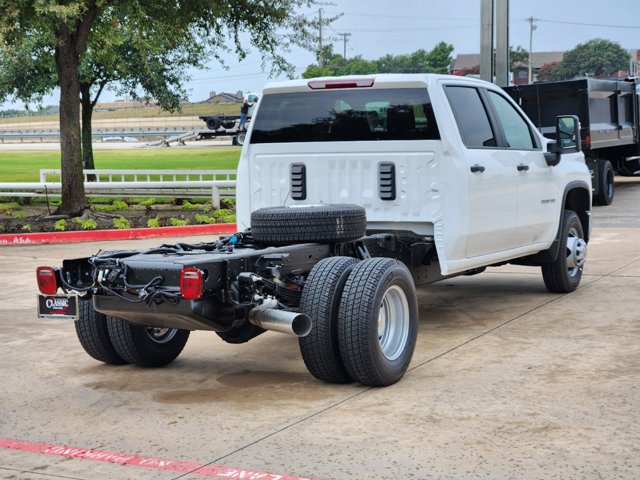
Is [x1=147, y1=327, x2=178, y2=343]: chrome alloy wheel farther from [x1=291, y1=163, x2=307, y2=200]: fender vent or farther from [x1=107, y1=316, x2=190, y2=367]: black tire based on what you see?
[x1=291, y1=163, x2=307, y2=200]: fender vent

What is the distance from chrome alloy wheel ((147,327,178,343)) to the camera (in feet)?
23.6

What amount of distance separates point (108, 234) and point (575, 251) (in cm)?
857

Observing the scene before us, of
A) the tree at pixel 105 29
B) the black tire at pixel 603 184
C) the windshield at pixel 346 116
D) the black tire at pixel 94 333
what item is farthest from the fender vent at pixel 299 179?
the black tire at pixel 603 184

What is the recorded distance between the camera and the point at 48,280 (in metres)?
6.43

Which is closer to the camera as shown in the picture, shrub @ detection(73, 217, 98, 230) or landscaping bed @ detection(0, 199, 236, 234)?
shrub @ detection(73, 217, 98, 230)

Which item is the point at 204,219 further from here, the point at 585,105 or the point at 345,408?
the point at 345,408

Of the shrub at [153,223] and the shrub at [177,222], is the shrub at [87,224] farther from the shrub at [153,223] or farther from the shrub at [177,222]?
the shrub at [177,222]

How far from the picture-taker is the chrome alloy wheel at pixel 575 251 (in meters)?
9.87

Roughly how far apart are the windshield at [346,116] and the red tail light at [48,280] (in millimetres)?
2528

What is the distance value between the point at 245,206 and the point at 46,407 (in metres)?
2.82

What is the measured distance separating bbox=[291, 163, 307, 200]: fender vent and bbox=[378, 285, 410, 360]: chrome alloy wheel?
5.89 ft

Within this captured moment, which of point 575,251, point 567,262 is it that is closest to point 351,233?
point 567,262

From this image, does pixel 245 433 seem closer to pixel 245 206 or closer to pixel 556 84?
pixel 245 206

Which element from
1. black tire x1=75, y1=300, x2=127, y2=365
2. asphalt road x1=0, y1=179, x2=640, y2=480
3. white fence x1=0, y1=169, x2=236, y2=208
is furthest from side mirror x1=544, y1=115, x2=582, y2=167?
white fence x1=0, y1=169, x2=236, y2=208
